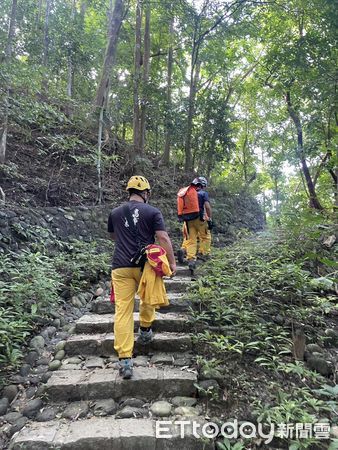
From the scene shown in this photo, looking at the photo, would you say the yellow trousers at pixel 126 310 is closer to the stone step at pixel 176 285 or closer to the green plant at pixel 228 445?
the green plant at pixel 228 445

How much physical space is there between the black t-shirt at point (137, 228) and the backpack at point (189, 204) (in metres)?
2.61

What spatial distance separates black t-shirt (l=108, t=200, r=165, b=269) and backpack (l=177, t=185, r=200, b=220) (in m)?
2.61

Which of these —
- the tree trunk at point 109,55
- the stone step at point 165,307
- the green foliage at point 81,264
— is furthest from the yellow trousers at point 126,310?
the tree trunk at point 109,55

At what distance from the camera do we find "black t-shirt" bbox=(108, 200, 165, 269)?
342 centimetres

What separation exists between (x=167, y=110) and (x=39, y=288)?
9.05 metres

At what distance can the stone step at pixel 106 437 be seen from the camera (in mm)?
2455

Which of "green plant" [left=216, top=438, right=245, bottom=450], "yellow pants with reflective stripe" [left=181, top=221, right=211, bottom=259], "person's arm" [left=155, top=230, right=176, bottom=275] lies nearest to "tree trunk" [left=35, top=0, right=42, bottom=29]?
"yellow pants with reflective stripe" [left=181, top=221, right=211, bottom=259]

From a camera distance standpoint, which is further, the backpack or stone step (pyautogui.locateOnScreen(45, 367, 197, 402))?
the backpack

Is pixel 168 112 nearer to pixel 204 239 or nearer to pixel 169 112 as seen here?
pixel 169 112

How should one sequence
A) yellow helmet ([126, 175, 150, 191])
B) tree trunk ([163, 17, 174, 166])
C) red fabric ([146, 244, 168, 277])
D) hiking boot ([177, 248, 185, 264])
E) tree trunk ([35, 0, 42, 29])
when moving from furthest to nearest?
tree trunk ([163, 17, 174, 166]) → tree trunk ([35, 0, 42, 29]) → hiking boot ([177, 248, 185, 264]) → yellow helmet ([126, 175, 150, 191]) → red fabric ([146, 244, 168, 277])

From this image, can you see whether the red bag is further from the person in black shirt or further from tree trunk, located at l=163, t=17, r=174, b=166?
tree trunk, located at l=163, t=17, r=174, b=166

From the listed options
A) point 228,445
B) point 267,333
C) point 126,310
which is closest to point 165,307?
point 126,310

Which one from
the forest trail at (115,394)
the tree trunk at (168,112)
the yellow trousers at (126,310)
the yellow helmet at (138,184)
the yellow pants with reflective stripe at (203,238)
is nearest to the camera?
the forest trail at (115,394)

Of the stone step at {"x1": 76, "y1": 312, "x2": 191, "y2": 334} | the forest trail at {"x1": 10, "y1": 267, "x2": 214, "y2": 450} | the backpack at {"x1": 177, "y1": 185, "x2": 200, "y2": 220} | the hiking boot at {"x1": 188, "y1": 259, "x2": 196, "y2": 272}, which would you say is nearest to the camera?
the forest trail at {"x1": 10, "y1": 267, "x2": 214, "y2": 450}
